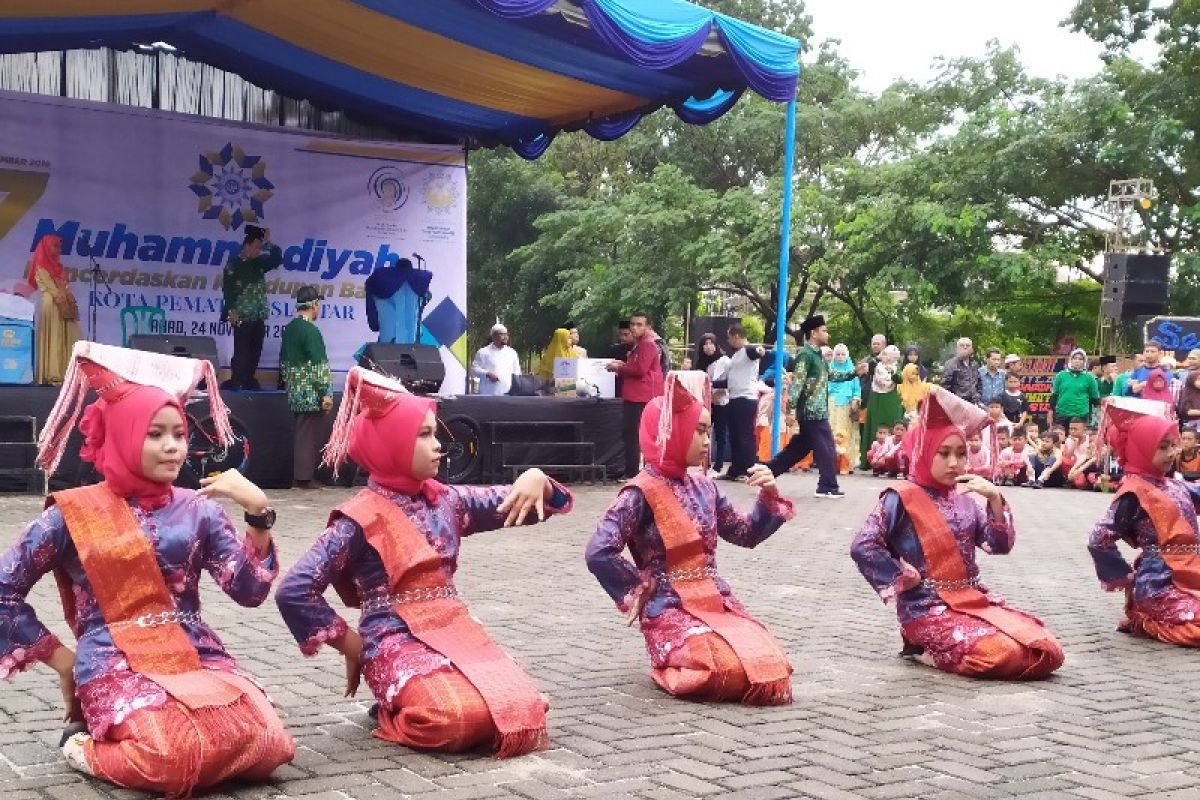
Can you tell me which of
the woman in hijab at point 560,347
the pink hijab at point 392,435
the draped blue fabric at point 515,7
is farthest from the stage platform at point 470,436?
the pink hijab at point 392,435

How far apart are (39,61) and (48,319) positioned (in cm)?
241

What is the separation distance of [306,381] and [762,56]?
4730 mm

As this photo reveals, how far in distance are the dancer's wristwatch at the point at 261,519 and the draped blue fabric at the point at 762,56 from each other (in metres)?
8.56

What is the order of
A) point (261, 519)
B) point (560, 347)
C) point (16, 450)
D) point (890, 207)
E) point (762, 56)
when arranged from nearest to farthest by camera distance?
point (261, 519)
point (16, 450)
point (762, 56)
point (560, 347)
point (890, 207)

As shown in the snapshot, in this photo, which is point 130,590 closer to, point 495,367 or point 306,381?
point 306,381

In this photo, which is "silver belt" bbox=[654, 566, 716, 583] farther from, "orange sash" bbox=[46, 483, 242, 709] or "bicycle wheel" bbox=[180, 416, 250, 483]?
"bicycle wheel" bbox=[180, 416, 250, 483]

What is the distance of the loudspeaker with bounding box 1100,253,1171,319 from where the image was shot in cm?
1925

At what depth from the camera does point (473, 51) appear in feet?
40.7

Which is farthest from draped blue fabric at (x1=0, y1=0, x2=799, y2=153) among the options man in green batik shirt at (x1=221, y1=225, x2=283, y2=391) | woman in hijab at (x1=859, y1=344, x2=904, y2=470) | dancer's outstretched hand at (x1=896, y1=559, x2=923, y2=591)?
dancer's outstretched hand at (x1=896, y1=559, x2=923, y2=591)

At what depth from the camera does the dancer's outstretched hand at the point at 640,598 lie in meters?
5.24

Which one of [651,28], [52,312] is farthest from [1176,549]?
[52,312]

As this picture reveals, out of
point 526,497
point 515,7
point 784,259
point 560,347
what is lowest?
point 526,497

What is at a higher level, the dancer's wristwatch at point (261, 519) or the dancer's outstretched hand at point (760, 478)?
the dancer's outstretched hand at point (760, 478)

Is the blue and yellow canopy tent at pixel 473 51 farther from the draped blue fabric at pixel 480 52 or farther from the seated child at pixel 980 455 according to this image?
the seated child at pixel 980 455
